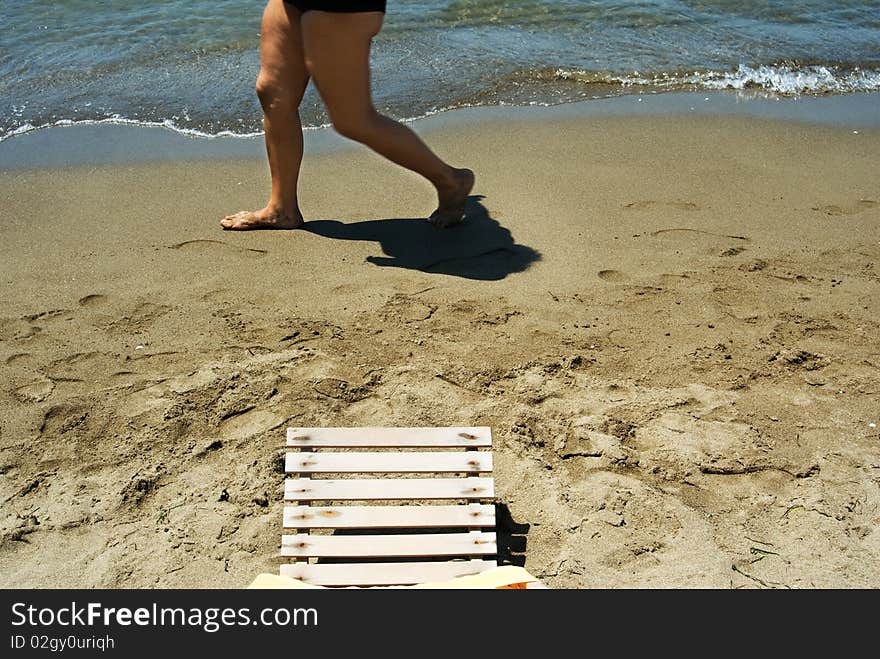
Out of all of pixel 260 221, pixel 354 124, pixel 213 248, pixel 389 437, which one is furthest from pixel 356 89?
pixel 389 437

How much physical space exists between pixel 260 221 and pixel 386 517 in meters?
2.36

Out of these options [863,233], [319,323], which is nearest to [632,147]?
[863,233]

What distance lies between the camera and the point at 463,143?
20.5 ft

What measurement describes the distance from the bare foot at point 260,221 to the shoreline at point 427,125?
3.90 ft

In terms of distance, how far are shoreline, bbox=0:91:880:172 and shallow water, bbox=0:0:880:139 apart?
0.17m

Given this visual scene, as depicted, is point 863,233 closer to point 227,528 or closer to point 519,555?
point 519,555

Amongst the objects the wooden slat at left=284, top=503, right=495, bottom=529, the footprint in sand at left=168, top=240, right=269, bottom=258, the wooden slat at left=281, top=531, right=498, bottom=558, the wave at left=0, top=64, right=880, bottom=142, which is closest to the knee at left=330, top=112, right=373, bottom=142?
the footprint in sand at left=168, top=240, right=269, bottom=258

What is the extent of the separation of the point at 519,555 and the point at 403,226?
2.49m

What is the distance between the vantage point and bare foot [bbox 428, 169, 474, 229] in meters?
4.90

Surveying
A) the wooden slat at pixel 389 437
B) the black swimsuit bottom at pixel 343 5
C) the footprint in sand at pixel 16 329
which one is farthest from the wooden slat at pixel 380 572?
the black swimsuit bottom at pixel 343 5

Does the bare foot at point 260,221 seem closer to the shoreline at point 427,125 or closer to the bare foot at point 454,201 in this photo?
the bare foot at point 454,201

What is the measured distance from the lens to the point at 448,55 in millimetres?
7895

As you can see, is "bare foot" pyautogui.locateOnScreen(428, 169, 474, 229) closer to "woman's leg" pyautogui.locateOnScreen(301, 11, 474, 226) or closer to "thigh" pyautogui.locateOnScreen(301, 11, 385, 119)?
"woman's leg" pyautogui.locateOnScreen(301, 11, 474, 226)

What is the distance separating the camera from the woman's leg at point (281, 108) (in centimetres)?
440
